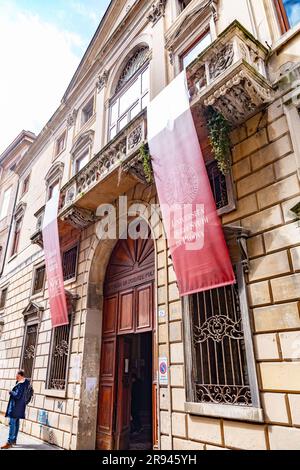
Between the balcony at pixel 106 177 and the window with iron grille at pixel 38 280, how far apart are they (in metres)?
3.58

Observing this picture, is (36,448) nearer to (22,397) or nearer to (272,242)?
(22,397)

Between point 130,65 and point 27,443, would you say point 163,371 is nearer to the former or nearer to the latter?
point 27,443

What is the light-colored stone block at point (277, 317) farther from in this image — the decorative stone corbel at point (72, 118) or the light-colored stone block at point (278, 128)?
the decorative stone corbel at point (72, 118)

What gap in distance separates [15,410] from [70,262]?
4671 millimetres

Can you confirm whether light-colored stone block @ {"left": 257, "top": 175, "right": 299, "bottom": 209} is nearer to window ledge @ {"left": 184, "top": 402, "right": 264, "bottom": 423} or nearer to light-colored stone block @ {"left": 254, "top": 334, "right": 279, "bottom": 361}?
light-colored stone block @ {"left": 254, "top": 334, "right": 279, "bottom": 361}

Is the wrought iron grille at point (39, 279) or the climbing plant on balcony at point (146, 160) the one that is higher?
the climbing plant on balcony at point (146, 160)

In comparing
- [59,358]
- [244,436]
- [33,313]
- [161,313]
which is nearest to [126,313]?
[161,313]

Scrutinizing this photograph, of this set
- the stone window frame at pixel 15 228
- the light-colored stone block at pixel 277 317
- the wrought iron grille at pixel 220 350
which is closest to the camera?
the light-colored stone block at pixel 277 317

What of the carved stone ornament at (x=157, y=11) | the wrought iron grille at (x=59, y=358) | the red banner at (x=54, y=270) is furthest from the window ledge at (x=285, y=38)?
the wrought iron grille at (x=59, y=358)

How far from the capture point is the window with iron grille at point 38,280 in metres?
12.9

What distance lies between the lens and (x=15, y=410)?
8.50m

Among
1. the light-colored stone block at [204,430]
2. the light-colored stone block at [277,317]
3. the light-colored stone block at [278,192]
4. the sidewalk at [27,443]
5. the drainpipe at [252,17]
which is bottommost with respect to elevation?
the sidewalk at [27,443]

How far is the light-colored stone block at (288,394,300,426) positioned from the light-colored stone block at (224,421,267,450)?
507mm

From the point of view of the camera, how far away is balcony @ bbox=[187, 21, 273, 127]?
17.9ft
